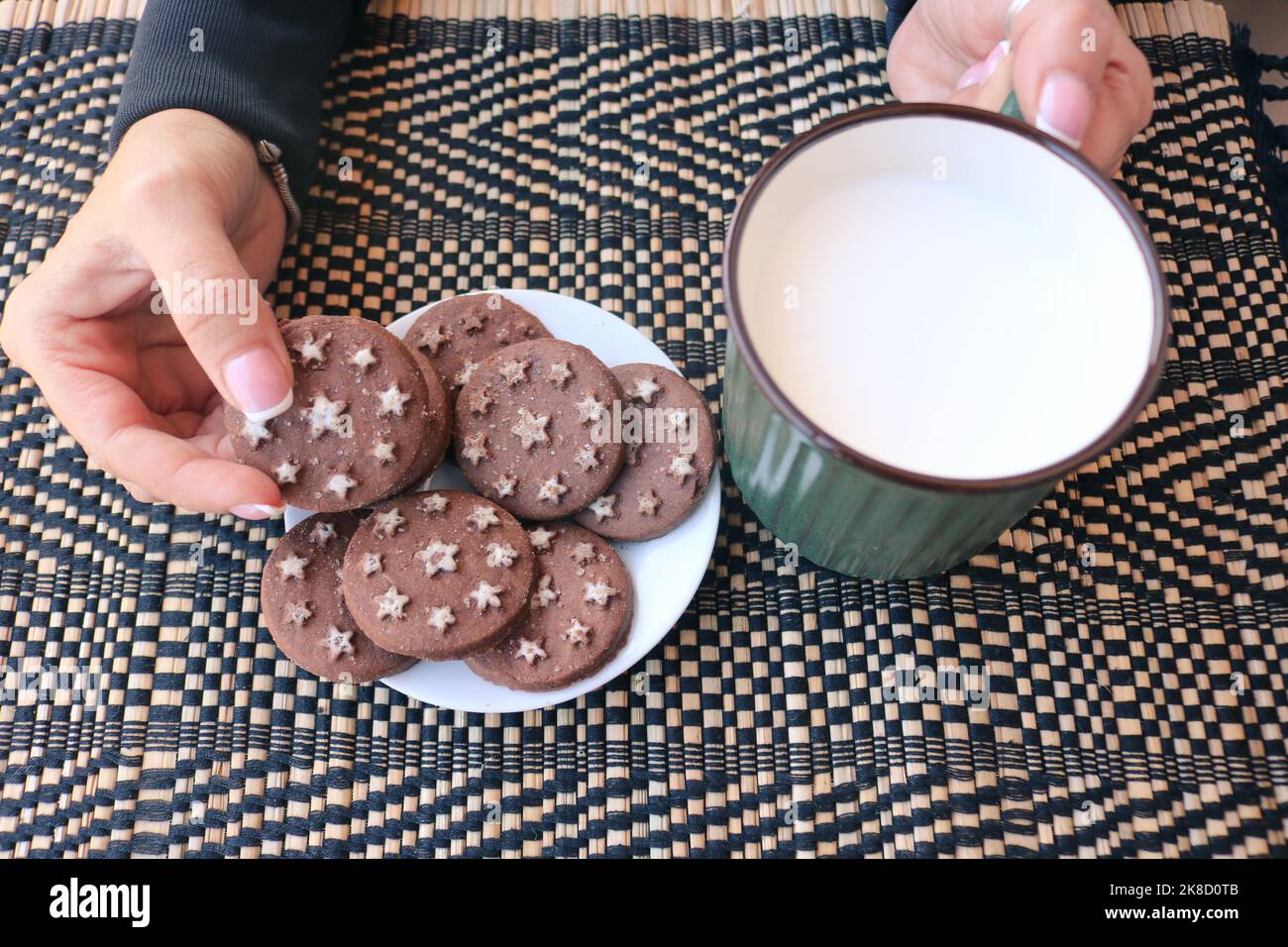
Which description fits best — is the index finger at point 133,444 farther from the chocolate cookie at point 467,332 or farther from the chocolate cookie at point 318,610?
the chocolate cookie at point 467,332

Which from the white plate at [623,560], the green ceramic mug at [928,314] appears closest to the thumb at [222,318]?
the white plate at [623,560]

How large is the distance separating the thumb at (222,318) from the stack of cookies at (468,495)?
0.06 feet

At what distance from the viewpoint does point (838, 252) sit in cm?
47

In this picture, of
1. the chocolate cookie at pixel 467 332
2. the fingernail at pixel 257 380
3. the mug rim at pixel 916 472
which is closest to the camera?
the mug rim at pixel 916 472

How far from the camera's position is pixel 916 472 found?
40cm

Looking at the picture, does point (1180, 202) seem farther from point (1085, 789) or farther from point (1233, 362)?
point (1085, 789)

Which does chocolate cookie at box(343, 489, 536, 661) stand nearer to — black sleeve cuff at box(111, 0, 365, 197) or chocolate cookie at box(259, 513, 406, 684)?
chocolate cookie at box(259, 513, 406, 684)

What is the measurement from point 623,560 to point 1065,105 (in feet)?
1.22

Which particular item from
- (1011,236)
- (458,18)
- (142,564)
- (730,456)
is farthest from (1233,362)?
(142,564)

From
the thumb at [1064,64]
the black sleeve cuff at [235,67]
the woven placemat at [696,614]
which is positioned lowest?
the woven placemat at [696,614]

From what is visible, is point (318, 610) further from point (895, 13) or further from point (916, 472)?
point (895, 13)

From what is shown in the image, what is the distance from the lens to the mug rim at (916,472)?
38 centimetres

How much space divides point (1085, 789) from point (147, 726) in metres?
0.62

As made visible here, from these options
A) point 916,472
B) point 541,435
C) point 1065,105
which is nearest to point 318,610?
point 541,435
